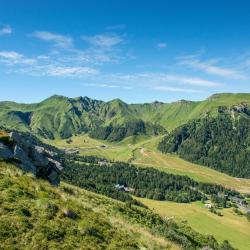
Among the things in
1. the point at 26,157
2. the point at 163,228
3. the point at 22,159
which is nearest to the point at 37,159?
the point at 26,157

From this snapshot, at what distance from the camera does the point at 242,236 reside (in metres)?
192

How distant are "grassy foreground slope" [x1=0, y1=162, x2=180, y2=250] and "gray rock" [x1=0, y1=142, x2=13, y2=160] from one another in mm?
3651

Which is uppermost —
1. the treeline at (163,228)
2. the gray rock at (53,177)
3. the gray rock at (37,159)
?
the gray rock at (37,159)

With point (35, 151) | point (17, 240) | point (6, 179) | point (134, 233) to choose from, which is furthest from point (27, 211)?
point (35, 151)

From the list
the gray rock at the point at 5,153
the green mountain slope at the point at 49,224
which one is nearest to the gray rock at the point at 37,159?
the gray rock at the point at 5,153

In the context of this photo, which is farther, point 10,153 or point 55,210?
point 10,153

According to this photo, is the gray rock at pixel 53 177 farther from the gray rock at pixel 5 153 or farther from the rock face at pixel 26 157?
the gray rock at pixel 5 153

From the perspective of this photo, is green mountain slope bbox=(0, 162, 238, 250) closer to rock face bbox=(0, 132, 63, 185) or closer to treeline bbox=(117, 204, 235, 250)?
rock face bbox=(0, 132, 63, 185)

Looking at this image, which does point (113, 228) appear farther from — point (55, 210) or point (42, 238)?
point (42, 238)

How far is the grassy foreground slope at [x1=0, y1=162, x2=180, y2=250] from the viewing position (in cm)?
2551

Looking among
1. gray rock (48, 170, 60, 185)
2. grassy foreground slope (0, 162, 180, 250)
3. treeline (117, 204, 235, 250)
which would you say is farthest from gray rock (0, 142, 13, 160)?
treeline (117, 204, 235, 250)

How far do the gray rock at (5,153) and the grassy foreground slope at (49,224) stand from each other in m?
3.65

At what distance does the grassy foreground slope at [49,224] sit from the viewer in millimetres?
25508

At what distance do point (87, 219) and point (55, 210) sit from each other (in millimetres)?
3340
